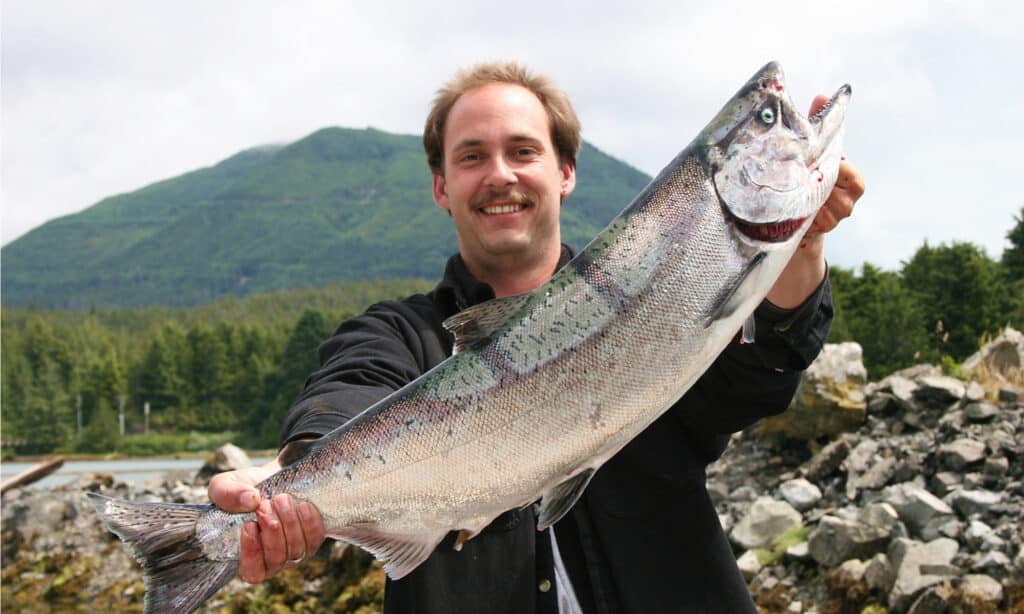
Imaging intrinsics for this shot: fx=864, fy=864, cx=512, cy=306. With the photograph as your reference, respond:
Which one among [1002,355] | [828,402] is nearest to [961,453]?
[828,402]

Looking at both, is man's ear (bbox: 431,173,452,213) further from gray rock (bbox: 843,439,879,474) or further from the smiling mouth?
gray rock (bbox: 843,439,879,474)

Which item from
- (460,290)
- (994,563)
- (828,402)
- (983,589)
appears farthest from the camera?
(828,402)

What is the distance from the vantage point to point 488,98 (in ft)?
12.4

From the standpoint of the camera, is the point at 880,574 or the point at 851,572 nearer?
the point at 880,574

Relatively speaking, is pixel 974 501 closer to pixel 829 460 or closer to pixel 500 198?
pixel 829 460

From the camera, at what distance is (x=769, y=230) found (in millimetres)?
2707

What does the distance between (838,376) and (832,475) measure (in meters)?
1.80

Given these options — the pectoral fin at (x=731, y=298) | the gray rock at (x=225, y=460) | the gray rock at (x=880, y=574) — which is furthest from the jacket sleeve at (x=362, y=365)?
the gray rock at (x=225, y=460)

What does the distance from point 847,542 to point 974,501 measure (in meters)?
1.32

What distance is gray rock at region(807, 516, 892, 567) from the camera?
802 cm

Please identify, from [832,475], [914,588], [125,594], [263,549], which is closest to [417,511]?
[263,549]

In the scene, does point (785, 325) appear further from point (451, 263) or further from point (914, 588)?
point (914, 588)

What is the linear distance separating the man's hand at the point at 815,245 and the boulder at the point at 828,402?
8787 millimetres

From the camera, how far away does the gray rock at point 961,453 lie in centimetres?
903
